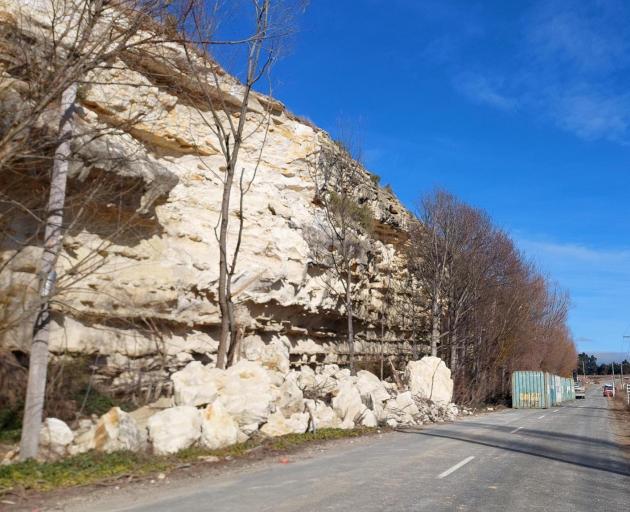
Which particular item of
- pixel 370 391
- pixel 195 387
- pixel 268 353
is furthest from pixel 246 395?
pixel 370 391

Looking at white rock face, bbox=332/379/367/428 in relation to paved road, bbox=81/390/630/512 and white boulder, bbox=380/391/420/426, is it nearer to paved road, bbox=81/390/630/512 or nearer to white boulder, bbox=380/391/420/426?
white boulder, bbox=380/391/420/426

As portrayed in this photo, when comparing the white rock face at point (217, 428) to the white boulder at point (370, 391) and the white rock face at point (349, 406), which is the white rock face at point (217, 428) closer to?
the white rock face at point (349, 406)

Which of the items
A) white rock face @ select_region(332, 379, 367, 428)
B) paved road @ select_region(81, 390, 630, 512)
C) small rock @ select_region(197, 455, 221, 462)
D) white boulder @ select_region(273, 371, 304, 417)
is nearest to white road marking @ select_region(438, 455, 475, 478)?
paved road @ select_region(81, 390, 630, 512)

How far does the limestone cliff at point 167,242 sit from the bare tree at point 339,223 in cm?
64

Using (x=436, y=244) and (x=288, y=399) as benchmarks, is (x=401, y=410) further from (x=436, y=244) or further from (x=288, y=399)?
(x=436, y=244)

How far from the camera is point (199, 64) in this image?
18516 millimetres

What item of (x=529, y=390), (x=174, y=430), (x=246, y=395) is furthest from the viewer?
(x=529, y=390)

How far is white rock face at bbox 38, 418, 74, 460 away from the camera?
961cm

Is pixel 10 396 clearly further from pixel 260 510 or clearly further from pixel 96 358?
pixel 260 510

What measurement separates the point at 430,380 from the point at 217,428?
18.2m

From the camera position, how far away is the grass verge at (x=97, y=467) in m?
7.93

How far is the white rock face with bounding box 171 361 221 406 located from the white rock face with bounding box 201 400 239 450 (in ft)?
1.39

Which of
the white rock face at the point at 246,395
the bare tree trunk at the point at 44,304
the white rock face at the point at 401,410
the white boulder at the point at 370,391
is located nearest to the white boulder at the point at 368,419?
Result: the white boulder at the point at 370,391

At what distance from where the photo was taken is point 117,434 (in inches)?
396
